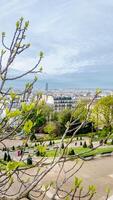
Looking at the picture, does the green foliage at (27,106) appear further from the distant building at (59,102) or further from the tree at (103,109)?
the distant building at (59,102)

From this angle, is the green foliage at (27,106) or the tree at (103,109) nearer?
the green foliage at (27,106)

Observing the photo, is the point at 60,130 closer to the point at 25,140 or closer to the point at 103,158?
the point at 103,158

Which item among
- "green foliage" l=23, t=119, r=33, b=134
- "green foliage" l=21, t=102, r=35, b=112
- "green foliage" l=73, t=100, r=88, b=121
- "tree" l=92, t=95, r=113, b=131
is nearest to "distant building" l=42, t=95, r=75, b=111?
"tree" l=92, t=95, r=113, b=131

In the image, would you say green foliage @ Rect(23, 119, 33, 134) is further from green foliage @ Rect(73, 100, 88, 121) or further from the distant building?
the distant building

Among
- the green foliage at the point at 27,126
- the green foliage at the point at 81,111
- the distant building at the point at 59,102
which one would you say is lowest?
the green foliage at the point at 27,126

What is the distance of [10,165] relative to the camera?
4.48 meters

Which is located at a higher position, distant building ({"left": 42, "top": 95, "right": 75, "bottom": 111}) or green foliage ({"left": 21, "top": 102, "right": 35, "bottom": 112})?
distant building ({"left": 42, "top": 95, "right": 75, "bottom": 111})

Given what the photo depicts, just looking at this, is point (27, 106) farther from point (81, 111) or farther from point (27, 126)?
point (81, 111)

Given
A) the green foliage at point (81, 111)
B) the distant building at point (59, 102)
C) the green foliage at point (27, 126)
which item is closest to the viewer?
the green foliage at point (27, 126)

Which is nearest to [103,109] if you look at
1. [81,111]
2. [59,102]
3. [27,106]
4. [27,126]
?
[81,111]

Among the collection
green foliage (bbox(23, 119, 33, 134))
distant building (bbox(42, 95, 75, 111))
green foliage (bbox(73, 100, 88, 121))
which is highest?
distant building (bbox(42, 95, 75, 111))

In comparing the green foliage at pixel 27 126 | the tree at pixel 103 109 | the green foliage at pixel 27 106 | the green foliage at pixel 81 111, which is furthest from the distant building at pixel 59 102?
the green foliage at pixel 27 126

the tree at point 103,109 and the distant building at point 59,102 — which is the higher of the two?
the distant building at point 59,102

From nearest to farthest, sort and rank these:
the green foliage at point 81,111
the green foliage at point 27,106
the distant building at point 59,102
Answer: the green foliage at point 27,106 → the green foliage at point 81,111 → the distant building at point 59,102
